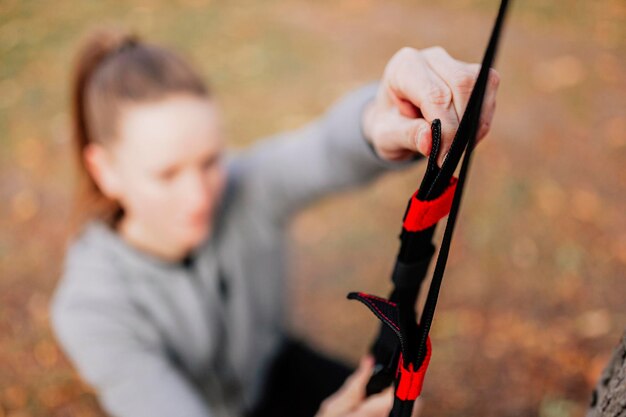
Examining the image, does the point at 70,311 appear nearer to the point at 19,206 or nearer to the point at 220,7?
the point at 19,206

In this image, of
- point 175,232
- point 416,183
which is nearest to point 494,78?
point 175,232

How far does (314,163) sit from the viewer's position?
1845 millimetres

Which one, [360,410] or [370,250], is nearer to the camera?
[360,410]

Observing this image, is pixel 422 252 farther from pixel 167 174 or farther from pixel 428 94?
pixel 167 174

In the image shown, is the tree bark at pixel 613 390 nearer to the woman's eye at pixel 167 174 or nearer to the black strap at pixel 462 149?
the black strap at pixel 462 149

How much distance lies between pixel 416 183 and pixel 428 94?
10.8 feet

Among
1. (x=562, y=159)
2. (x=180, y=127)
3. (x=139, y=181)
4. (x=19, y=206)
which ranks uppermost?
(x=180, y=127)

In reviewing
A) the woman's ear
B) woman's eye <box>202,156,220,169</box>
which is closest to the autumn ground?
woman's eye <box>202,156,220,169</box>

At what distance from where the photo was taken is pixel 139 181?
1824 mm

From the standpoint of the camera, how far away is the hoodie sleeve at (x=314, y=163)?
1.36 m

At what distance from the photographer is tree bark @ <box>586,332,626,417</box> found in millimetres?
823

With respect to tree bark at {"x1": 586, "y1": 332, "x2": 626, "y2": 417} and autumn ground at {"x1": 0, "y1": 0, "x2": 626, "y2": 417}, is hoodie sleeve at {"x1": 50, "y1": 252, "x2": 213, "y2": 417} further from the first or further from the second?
autumn ground at {"x1": 0, "y1": 0, "x2": 626, "y2": 417}

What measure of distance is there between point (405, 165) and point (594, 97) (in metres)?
4.06

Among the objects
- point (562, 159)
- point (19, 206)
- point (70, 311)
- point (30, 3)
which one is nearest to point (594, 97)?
point (562, 159)
